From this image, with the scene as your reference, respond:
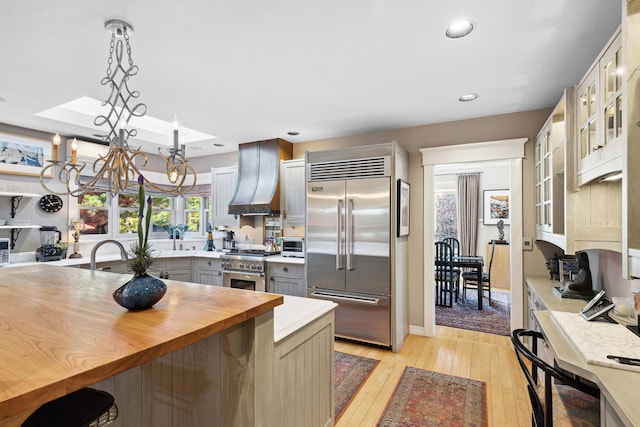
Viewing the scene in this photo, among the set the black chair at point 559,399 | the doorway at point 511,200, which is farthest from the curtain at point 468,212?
the black chair at point 559,399

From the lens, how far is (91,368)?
76 centimetres

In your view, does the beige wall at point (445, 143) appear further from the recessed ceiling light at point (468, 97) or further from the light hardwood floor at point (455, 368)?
the recessed ceiling light at point (468, 97)

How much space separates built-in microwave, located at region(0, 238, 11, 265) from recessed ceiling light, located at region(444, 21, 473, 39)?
15.6 ft

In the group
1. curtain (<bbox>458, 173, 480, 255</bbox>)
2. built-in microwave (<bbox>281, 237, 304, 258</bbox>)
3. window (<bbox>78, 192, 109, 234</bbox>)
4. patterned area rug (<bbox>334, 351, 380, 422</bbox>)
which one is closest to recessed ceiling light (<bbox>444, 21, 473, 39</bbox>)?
patterned area rug (<bbox>334, 351, 380, 422</bbox>)

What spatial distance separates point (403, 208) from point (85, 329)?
315 centimetres

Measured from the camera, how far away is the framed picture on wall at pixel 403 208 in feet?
11.6

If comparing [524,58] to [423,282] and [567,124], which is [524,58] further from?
[423,282]

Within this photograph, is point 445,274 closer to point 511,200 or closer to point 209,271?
point 511,200

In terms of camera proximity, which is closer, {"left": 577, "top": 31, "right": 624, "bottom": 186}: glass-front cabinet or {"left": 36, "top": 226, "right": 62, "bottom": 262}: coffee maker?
{"left": 577, "top": 31, "right": 624, "bottom": 186}: glass-front cabinet

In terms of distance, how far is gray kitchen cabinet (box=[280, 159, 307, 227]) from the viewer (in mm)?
4399

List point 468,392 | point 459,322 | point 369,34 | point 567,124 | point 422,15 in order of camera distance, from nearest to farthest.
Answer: point 422,15 → point 369,34 → point 567,124 → point 468,392 → point 459,322

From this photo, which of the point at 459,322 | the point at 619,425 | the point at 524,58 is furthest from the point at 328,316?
the point at 459,322

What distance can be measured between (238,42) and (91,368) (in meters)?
2.05

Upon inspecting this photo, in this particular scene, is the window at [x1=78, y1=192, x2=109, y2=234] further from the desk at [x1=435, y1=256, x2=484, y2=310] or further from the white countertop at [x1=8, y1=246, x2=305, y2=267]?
the desk at [x1=435, y1=256, x2=484, y2=310]
